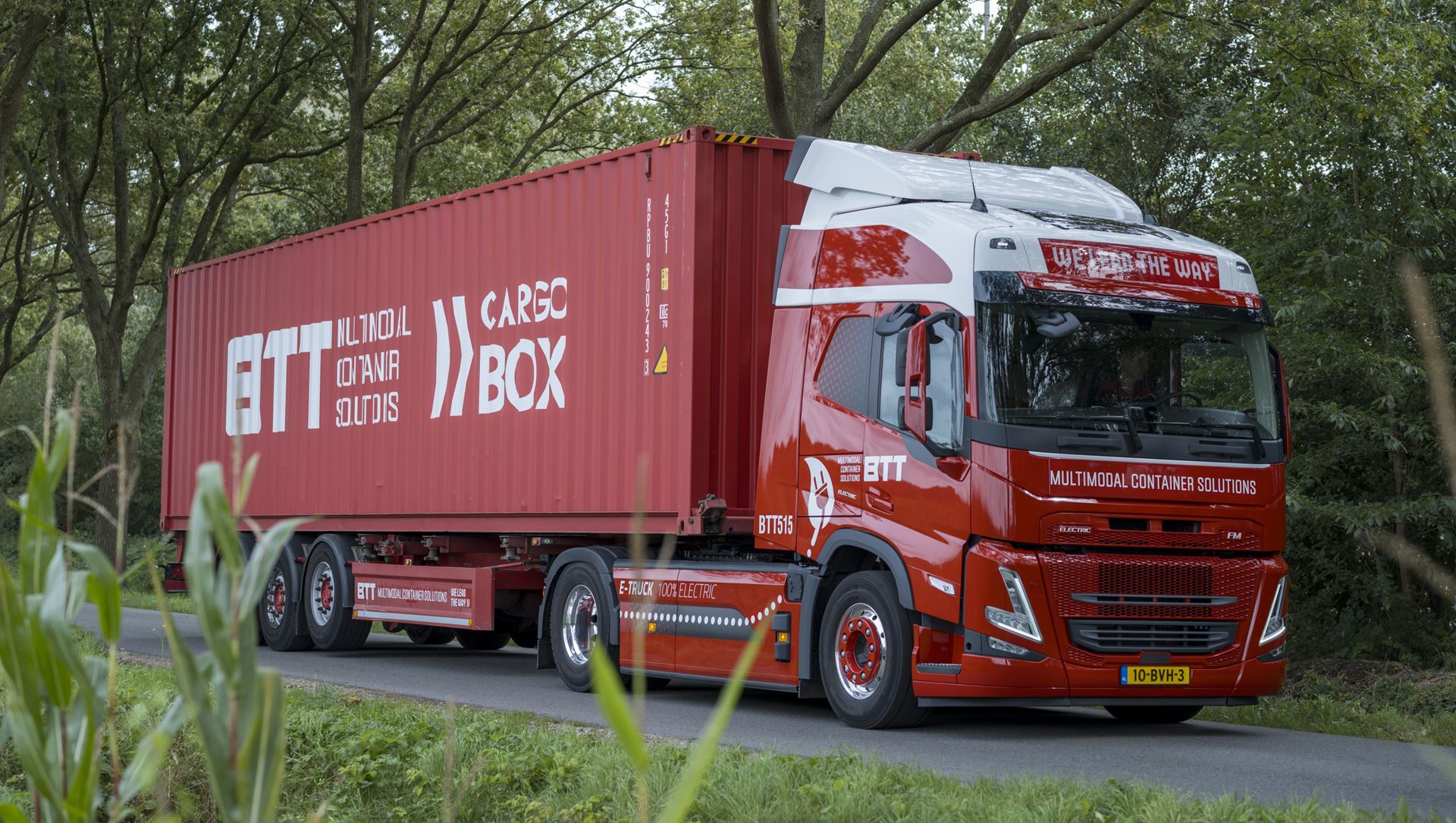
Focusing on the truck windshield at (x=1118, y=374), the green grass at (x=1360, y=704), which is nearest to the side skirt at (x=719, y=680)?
the truck windshield at (x=1118, y=374)

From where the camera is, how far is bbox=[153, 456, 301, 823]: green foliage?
62.8 inches

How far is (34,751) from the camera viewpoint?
183 cm

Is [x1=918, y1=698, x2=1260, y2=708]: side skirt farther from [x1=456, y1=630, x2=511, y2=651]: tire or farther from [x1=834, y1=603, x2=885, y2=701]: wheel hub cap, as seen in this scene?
[x1=456, y1=630, x2=511, y2=651]: tire

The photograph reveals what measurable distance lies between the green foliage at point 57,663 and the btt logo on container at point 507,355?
10.8 m

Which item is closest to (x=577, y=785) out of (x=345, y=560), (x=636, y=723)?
(x=636, y=723)

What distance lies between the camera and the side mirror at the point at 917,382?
9.41 metres

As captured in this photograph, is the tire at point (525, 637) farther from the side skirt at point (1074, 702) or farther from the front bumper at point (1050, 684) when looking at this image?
the front bumper at point (1050, 684)

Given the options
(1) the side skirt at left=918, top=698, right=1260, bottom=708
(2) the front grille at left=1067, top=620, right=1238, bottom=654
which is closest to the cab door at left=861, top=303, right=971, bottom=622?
(1) the side skirt at left=918, top=698, right=1260, bottom=708

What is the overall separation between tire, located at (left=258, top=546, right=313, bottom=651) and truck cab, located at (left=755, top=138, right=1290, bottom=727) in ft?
24.5

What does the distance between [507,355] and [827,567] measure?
4.22 metres

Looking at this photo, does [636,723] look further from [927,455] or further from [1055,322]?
[1055,322]

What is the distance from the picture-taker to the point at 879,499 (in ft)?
32.1

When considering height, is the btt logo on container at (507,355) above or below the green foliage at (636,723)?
above

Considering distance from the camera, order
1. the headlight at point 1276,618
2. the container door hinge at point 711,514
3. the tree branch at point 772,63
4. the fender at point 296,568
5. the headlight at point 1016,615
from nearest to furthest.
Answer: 1. the headlight at point 1016,615
2. the headlight at point 1276,618
3. the container door hinge at point 711,514
4. the fender at point 296,568
5. the tree branch at point 772,63
